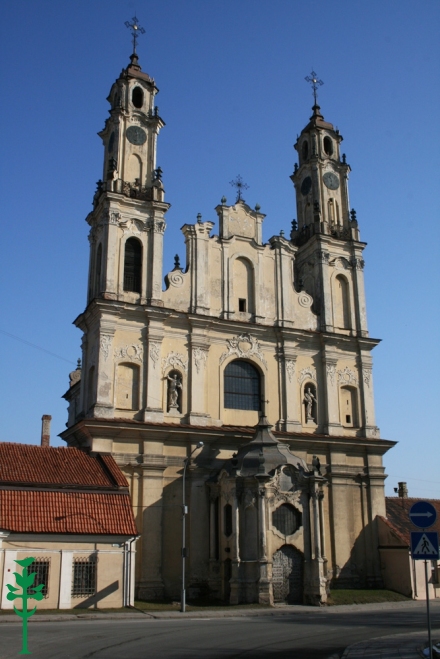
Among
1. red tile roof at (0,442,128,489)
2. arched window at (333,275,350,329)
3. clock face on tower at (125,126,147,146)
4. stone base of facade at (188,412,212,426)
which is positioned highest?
clock face on tower at (125,126,147,146)

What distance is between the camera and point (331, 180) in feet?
145

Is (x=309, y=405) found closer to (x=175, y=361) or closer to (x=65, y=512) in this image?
(x=175, y=361)

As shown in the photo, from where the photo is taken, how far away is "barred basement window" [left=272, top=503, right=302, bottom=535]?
30.2 m

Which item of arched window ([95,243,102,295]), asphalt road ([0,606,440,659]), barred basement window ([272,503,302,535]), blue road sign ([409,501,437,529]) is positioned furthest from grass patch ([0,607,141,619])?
arched window ([95,243,102,295])

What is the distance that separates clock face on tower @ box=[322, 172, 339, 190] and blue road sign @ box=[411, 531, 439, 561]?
3418cm

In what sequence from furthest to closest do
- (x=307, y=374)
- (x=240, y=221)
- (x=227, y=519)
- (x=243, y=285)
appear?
1. (x=240, y=221)
2. (x=243, y=285)
3. (x=307, y=374)
4. (x=227, y=519)

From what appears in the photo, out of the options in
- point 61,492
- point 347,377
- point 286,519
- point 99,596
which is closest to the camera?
point 99,596

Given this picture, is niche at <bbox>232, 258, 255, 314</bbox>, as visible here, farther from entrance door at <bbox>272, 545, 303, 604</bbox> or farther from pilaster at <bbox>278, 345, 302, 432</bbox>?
entrance door at <bbox>272, 545, 303, 604</bbox>

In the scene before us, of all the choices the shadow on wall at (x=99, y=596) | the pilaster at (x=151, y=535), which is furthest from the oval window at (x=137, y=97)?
the shadow on wall at (x=99, y=596)

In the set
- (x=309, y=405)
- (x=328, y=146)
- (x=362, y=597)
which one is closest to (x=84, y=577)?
(x=362, y=597)

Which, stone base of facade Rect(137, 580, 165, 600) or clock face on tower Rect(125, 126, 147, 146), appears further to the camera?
clock face on tower Rect(125, 126, 147, 146)

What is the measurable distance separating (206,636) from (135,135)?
28.8 metres

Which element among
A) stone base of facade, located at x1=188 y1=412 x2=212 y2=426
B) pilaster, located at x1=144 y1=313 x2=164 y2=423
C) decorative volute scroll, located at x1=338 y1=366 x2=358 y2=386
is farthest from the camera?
decorative volute scroll, located at x1=338 y1=366 x2=358 y2=386

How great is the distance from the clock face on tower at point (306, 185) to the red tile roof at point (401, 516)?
67.8 ft
